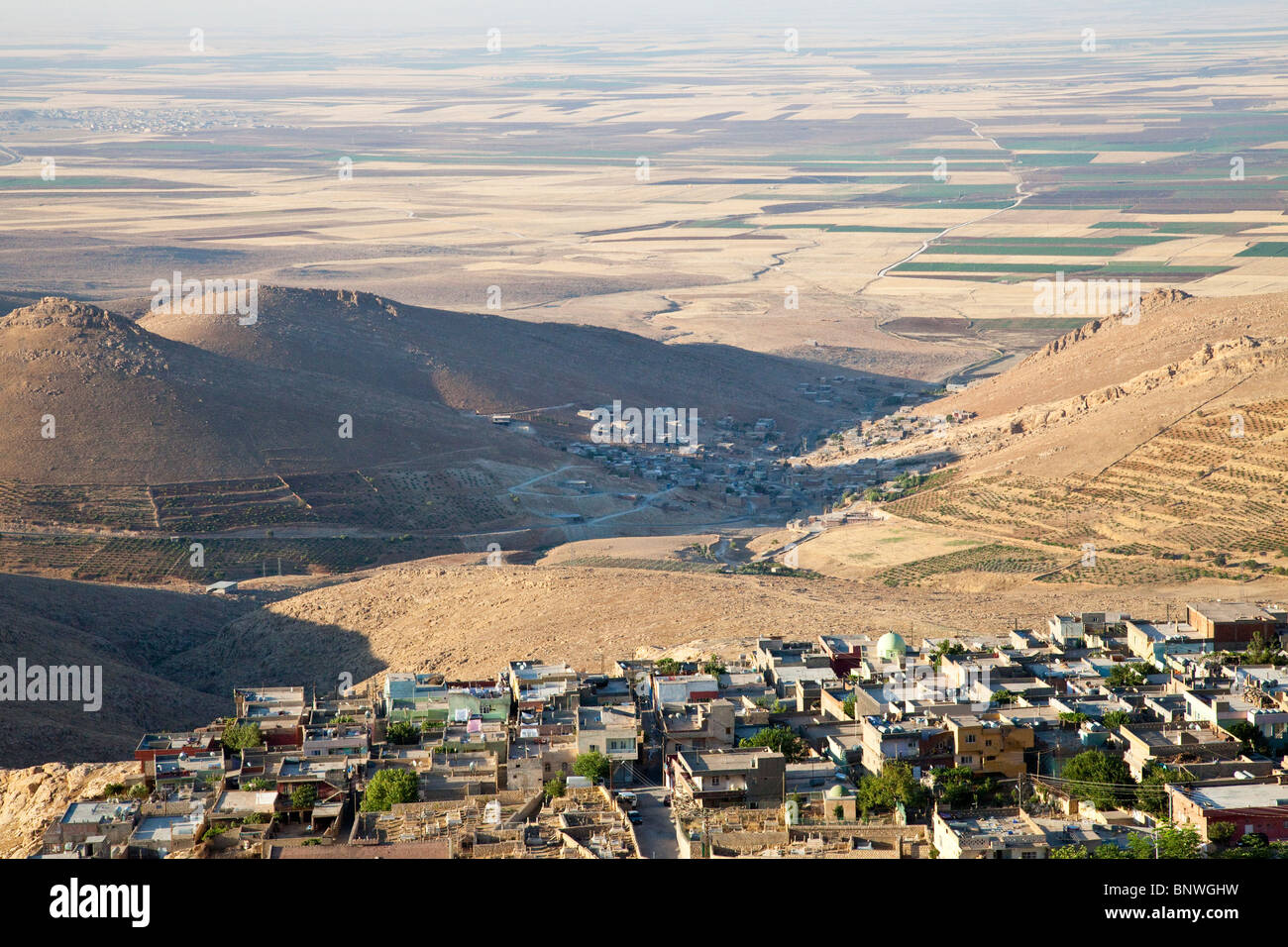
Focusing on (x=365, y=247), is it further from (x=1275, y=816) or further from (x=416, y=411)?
(x=1275, y=816)

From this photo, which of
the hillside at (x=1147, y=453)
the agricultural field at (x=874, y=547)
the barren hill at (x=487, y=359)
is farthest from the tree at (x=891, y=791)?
the barren hill at (x=487, y=359)

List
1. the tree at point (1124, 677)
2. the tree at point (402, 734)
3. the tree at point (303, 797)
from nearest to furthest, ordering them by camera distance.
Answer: the tree at point (303, 797)
the tree at point (402, 734)
the tree at point (1124, 677)

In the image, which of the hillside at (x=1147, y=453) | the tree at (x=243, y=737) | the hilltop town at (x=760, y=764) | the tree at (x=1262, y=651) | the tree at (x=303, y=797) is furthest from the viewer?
the hillside at (x=1147, y=453)

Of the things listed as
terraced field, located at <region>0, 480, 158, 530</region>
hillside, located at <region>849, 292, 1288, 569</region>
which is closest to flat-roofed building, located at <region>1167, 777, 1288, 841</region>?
hillside, located at <region>849, 292, 1288, 569</region>

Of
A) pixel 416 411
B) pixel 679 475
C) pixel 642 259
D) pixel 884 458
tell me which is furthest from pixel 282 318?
pixel 642 259

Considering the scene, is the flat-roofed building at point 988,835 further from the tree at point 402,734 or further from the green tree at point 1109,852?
the tree at point 402,734

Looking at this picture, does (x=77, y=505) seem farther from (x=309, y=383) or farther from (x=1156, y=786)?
(x=1156, y=786)

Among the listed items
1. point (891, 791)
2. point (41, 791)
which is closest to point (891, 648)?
point (891, 791)
